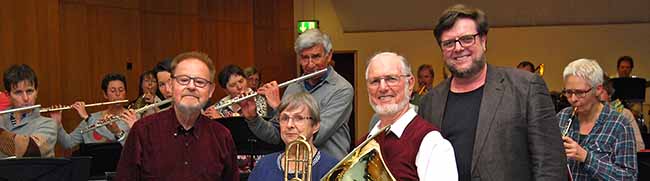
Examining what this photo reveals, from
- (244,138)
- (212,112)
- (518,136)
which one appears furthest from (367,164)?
(212,112)

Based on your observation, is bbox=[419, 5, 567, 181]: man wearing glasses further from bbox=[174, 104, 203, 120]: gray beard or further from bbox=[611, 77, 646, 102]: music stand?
bbox=[611, 77, 646, 102]: music stand

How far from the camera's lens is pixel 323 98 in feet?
13.4

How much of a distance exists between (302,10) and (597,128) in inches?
407

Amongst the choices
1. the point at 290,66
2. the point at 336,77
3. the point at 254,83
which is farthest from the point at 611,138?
the point at 290,66

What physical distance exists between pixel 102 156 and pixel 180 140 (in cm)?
239

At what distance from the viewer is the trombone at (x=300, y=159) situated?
3.05 metres

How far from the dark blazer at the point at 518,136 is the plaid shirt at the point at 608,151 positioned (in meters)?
0.67

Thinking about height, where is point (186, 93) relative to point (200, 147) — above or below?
above

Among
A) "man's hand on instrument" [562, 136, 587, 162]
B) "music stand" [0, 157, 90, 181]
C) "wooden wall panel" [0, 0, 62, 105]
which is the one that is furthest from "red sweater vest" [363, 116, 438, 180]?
"wooden wall panel" [0, 0, 62, 105]

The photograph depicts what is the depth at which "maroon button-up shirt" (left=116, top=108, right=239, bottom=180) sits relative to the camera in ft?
10.8

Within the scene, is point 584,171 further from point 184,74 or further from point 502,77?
point 184,74

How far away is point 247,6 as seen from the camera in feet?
39.9

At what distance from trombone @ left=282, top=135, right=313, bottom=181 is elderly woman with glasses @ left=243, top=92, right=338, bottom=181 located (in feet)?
0.19

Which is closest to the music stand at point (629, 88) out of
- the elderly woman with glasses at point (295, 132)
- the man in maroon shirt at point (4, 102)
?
the man in maroon shirt at point (4, 102)
